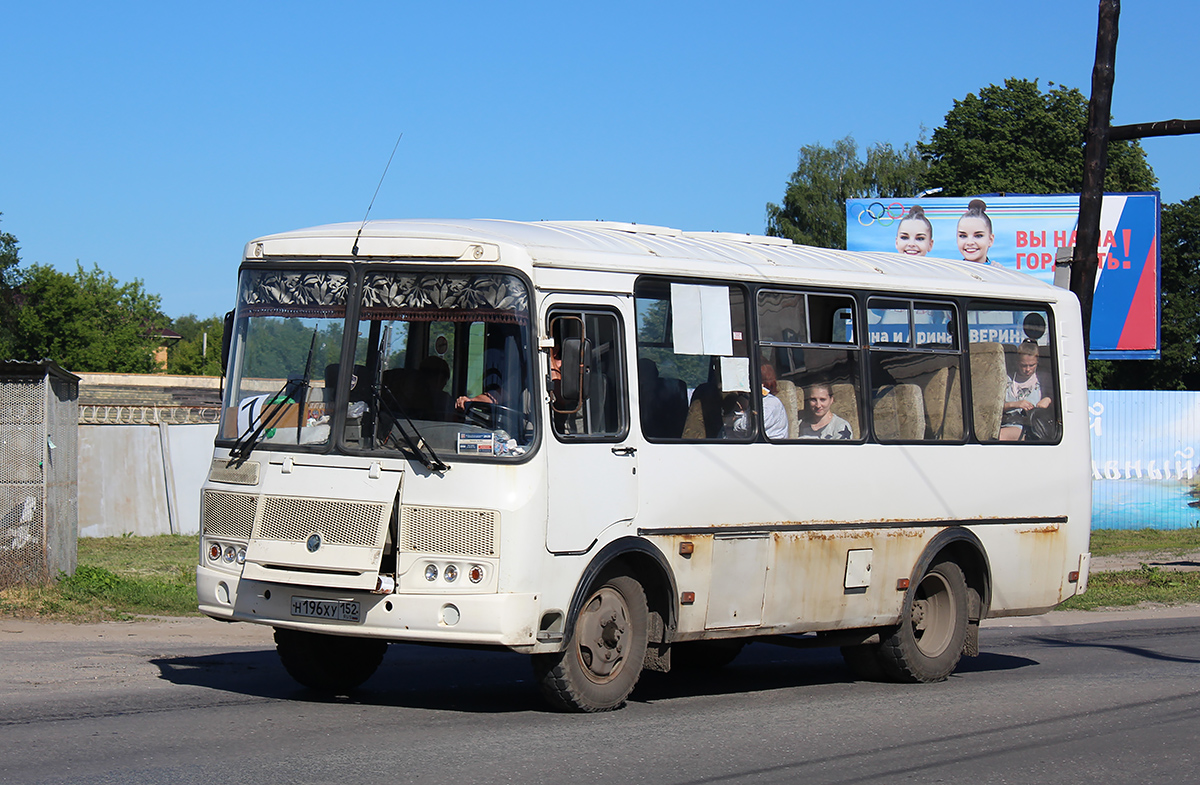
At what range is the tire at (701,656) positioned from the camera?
37.6ft

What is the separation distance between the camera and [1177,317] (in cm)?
6938

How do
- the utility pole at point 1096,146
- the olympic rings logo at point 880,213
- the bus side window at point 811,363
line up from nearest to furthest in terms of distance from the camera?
the bus side window at point 811,363 < the utility pole at point 1096,146 < the olympic rings logo at point 880,213

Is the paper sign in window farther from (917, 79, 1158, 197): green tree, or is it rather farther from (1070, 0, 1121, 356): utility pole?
(917, 79, 1158, 197): green tree

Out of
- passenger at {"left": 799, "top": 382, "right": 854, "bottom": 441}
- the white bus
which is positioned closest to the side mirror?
the white bus

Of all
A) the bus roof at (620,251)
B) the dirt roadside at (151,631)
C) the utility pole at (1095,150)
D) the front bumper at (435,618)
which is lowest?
the dirt roadside at (151,631)

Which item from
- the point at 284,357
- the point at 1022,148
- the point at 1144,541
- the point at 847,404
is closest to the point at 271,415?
the point at 284,357

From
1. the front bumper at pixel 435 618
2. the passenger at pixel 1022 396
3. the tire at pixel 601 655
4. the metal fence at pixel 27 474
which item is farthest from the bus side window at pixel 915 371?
the metal fence at pixel 27 474

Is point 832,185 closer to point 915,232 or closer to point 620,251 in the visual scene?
point 915,232

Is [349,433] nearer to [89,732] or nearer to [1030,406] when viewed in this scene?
[89,732]

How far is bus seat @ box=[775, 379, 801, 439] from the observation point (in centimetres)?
1021

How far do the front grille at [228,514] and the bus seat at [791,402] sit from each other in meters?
3.74

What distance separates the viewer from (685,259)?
31.7ft

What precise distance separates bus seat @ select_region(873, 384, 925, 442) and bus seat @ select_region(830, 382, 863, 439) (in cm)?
21

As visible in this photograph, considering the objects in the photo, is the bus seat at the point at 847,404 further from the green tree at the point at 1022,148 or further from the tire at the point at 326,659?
the green tree at the point at 1022,148
